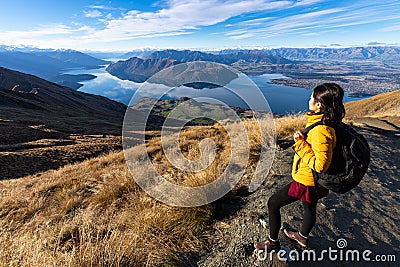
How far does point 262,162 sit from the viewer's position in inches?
245

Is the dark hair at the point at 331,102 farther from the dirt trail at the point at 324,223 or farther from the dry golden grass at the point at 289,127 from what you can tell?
the dry golden grass at the point at 289,127

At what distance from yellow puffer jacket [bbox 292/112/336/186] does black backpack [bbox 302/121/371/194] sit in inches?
3.9

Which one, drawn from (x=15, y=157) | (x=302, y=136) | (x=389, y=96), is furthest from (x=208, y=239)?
(x=389, y=96)

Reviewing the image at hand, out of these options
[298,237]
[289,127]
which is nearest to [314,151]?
[298,237]

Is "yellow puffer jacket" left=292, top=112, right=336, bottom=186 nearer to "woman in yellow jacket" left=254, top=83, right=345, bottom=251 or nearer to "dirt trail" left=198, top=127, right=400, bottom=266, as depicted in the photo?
"woman in yellow jacket" left=254, top=83, right=345, bottom=251

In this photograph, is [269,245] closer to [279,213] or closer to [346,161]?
[279,213]

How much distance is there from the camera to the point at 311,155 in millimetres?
2670

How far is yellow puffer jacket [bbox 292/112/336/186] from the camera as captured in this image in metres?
2.46

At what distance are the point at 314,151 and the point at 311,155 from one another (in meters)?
0.12

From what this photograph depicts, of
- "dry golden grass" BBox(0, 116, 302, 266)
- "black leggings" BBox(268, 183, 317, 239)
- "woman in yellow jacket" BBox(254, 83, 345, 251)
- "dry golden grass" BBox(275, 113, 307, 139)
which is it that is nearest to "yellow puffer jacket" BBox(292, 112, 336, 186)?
"woman in yellow jacket" BBox(254, 83, 345, 251)

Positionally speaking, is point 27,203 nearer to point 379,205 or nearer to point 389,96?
point 379,205

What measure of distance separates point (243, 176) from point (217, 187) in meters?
1.12

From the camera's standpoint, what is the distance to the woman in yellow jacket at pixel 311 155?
2.49 m

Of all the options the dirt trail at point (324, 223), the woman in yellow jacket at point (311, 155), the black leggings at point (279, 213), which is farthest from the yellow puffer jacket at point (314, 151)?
the dirt trail at point (324, 223)
